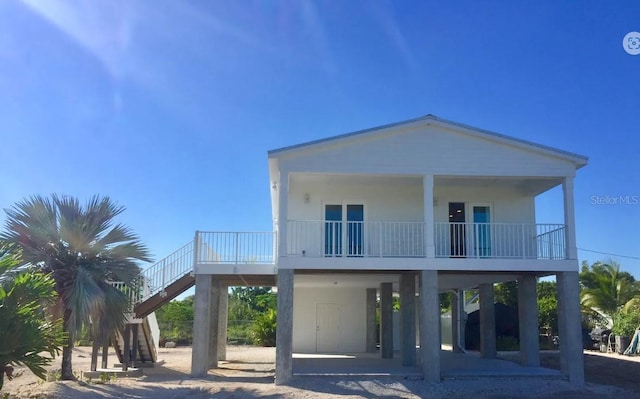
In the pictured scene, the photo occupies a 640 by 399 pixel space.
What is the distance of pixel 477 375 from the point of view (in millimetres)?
16328

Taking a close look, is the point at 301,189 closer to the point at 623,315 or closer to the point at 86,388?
the point at 86,388

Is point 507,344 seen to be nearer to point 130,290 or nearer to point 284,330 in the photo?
point 284,330

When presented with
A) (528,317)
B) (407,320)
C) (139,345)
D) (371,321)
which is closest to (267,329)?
(371,321)

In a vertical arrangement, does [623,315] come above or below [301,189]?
below

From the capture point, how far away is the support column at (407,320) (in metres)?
18.9

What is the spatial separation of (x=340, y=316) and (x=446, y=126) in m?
11.9

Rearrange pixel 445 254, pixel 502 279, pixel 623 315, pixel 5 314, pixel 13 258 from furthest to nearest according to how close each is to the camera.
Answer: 1. pixel 623 315
2. pixel 502 279
3. pixel 445 254
4. pixel 13 258
5. pixel 5 314

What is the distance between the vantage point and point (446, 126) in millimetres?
16922

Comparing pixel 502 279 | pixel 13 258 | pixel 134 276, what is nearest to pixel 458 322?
pixel 502 279

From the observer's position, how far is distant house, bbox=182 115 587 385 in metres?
16.3

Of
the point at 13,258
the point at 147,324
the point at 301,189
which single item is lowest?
the point at 147,324

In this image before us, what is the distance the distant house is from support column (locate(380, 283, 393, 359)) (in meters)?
1.87

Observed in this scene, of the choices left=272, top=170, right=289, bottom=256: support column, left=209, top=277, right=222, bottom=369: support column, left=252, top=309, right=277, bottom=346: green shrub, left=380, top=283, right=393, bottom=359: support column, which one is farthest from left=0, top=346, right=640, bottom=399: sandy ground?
left=252, top=309, right=277, bottom=346: green shrub

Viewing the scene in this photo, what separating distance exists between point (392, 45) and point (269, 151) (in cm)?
418
